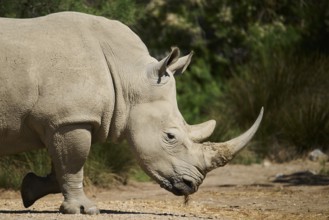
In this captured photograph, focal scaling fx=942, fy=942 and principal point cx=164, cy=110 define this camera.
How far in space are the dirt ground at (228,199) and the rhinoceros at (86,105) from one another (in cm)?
37

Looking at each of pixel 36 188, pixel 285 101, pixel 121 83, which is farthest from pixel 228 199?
pixel 285 101

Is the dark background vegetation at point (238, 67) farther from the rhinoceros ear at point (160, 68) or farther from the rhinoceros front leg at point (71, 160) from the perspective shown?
the rhinoceros front leg at point (71, 160)

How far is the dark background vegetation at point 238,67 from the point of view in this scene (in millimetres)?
11609

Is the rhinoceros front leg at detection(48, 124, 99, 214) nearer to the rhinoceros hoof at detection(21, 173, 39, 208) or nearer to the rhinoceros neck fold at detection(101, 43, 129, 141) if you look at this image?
the rhinoceros neck fold at detection(101, 43, 129, 141)

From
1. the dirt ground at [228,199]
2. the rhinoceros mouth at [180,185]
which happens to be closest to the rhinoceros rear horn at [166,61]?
the rhinoceros mouth at [180,185]

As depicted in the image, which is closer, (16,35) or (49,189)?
(16,35)

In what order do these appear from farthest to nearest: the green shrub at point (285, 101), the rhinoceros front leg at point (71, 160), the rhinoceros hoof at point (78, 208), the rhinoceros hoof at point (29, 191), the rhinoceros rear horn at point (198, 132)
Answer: the green shrub at point (285, 101) → the rhinoceros hoof at point (29, 191) → the rhinoceros rear horn at point (198, 132) → the rhinoceros hoof at point (78, 208) → the rhinoceros front leg at point (71, 160)

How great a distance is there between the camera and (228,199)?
10.5 m

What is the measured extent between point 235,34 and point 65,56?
11.7 m

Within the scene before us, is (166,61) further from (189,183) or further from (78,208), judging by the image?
(78,208)

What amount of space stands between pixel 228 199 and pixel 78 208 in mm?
3330

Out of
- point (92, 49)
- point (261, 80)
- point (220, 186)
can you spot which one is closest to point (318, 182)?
point (220, 186)

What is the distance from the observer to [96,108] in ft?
24.0

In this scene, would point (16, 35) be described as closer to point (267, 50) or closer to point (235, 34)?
point (267, 50)
